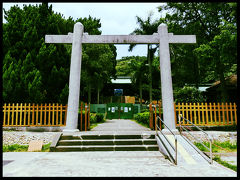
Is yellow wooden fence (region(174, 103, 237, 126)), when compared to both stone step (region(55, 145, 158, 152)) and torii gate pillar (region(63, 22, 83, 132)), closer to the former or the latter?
stone step (region(55, 145, 158, 152))

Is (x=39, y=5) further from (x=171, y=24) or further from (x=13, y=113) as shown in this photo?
(x=171, y=24)

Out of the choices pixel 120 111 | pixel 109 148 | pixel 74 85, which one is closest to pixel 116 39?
pixel 74 85

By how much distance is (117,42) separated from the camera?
9.02 meters

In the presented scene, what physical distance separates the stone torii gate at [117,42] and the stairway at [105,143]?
0.95 m

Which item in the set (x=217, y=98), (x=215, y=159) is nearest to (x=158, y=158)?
(x=215, y=159)

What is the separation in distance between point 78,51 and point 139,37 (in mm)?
3339

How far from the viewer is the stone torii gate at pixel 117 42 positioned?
325 inches

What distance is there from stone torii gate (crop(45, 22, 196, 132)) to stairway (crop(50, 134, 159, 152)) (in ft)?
3.10

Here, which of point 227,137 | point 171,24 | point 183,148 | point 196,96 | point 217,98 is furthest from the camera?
point 217,98

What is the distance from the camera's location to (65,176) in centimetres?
385

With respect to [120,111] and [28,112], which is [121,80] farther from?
[28,112]

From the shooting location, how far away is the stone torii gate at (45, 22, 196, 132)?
27.1 ft

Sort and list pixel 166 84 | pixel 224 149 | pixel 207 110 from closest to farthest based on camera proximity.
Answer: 1. pixel 224 149
2. pixel 166 84
3. pixel 207 110

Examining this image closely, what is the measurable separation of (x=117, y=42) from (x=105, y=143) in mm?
5192
